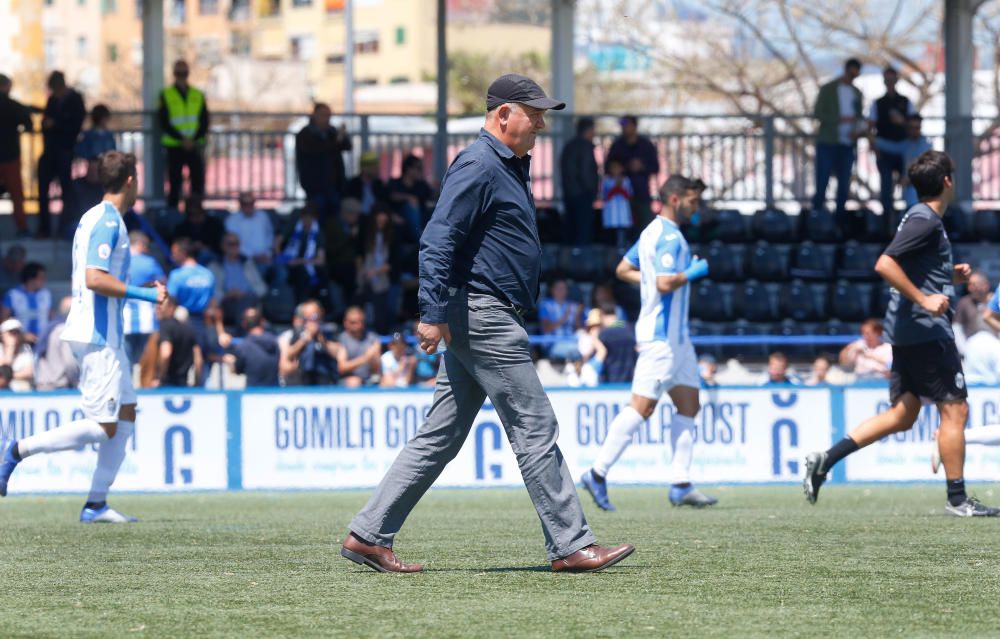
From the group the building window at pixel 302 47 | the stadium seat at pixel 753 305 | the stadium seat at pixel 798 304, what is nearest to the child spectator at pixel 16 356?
the stadium seat at pixel 753 305

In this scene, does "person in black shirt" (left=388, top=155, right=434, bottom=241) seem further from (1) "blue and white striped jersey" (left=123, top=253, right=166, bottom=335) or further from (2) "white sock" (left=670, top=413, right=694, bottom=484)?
(2) "white sock" (left=670, top=413, right=694, bottom=484)

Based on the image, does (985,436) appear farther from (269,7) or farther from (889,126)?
(269,7)

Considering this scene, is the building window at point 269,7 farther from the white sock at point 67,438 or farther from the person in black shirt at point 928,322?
the person in black shirt at point 928,322

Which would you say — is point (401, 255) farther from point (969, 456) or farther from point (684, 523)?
point (684, 523)

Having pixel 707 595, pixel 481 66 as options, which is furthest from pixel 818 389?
pixel 481 66

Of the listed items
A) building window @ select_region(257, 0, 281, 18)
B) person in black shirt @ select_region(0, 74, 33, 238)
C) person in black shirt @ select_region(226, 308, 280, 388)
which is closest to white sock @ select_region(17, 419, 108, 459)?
person in black shirt @ select_region(226, 308, 280, 388)

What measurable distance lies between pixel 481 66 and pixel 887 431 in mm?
48466

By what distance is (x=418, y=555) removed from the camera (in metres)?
8.21

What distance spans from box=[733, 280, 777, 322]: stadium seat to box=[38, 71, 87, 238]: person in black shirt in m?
7.87

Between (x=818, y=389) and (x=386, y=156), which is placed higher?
(x=386, y=156)

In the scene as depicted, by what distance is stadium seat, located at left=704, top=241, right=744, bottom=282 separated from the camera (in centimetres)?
2195

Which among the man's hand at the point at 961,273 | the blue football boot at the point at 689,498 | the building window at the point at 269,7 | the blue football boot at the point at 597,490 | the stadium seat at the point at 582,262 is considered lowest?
the blue football boot at the point at 689,498

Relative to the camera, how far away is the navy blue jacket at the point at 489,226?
7.01 m

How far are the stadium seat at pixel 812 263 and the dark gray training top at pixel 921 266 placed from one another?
12214mm
